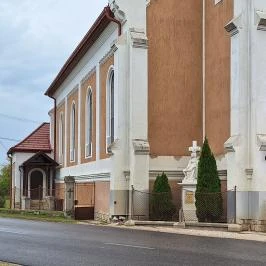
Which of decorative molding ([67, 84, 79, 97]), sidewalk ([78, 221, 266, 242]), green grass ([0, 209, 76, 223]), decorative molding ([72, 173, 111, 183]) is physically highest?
decorative molding ([67, 84, 79, 97])

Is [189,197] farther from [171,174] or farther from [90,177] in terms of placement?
[90,177]

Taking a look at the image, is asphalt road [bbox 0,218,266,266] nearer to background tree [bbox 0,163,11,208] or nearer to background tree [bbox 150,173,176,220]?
background tree [bbox 150,173,176,220]

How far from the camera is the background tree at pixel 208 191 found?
21734mm

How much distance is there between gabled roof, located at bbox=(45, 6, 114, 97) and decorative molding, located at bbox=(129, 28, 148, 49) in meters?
1.79

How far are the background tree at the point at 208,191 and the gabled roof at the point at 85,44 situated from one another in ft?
26.6

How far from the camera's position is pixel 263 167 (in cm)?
2039

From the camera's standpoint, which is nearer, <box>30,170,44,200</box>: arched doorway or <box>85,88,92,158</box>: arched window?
<box>85,88,92,158</box>: arched window

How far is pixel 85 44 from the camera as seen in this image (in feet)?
102

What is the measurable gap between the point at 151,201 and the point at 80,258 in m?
12.3

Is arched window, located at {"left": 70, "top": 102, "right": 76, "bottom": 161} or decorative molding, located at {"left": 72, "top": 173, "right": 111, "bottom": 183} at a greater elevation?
arched window, located at {"left": 70, "top": 102, "right": 76, "bottom": 161}

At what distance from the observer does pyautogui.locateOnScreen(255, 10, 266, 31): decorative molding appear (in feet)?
68.5

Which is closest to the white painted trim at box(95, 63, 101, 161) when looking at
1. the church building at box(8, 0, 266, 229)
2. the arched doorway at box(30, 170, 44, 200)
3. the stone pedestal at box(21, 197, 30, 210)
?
the church building at box(8, 0, 266, 229)

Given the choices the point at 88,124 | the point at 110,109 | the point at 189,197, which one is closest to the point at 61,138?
the point at 88,124

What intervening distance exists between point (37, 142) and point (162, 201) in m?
25.5
